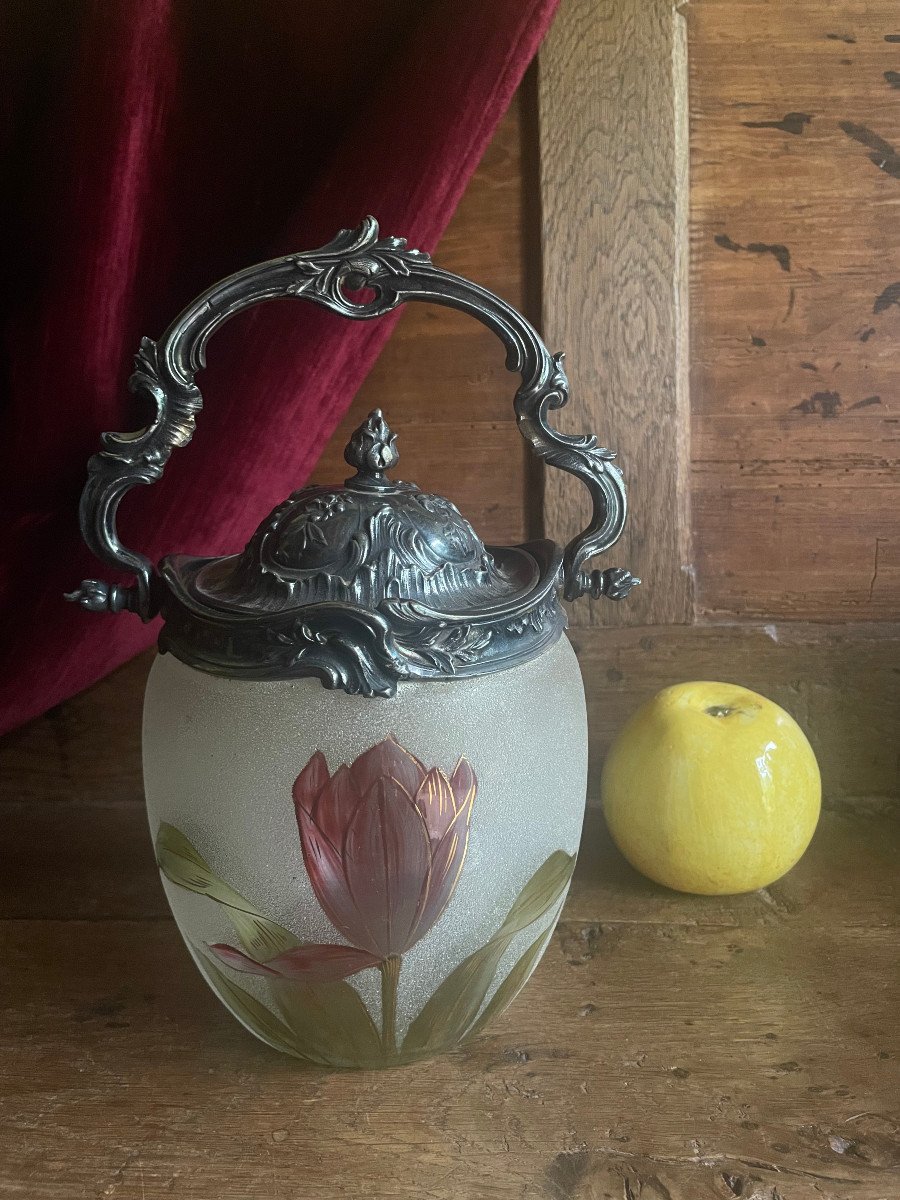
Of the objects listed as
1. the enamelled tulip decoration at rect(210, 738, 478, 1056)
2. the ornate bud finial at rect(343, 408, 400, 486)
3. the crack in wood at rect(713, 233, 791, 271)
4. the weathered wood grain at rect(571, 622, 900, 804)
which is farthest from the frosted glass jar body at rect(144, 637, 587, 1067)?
the crack in wood at rect(713, 233, 791, 271)

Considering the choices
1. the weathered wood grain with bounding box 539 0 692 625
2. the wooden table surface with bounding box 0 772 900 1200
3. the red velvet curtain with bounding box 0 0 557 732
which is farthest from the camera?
the weathered wood grain with bounding box 539 0 692 625

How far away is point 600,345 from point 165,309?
1.17 ft

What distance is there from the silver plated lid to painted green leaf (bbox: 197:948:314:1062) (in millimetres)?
183

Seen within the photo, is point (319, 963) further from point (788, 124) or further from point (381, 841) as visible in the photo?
point (788, 124)

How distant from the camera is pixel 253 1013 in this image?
0.55 metres

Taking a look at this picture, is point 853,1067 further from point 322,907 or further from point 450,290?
point 450,290

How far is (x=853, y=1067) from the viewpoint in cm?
55

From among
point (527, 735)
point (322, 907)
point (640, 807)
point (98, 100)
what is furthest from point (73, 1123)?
point (98, 100)

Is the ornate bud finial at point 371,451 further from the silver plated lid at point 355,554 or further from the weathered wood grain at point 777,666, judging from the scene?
the weathered wood grain at point 777,666

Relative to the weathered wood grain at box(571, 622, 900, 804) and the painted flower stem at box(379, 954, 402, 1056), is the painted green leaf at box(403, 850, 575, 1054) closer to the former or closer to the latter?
the painted flower stem at box(379, 954, 402, 1056)

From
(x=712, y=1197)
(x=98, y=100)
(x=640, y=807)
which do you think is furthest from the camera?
(x=640, y=807)

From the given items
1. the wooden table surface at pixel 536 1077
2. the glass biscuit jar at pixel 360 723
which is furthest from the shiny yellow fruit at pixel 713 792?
the glass biscuit jar at pixel 360 723

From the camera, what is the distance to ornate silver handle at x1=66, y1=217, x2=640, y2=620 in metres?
0.52

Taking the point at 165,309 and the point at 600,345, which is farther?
the point at 600,345
